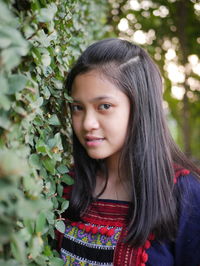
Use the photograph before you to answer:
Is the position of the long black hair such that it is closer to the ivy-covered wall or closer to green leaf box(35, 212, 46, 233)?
the ivy-covered wall

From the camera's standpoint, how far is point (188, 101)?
3936 mm

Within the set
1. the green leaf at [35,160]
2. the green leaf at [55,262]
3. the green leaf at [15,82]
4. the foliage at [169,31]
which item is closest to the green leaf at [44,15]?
the green leaf at [15,82]

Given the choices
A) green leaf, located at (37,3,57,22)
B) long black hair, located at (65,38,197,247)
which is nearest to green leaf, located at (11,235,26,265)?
green leaf, located at (37,3,57,22)

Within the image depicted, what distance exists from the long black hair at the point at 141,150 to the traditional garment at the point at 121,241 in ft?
0.11

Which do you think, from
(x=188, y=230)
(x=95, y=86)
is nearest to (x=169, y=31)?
(x=95, y=86)

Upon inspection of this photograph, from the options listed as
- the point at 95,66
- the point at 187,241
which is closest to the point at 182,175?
the point at 187,241

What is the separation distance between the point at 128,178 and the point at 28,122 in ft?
2.38

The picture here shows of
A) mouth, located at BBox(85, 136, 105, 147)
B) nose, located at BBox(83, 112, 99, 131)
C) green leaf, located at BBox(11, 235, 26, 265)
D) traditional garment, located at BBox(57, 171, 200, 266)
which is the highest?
nose, located at BBox(83, 112, 99, 131)

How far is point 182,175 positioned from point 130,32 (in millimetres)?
2266

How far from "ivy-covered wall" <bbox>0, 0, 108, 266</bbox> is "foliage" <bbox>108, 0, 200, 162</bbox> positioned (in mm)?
1918

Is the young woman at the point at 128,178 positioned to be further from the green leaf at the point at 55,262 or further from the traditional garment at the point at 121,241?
the green leaf at the point at 55,262

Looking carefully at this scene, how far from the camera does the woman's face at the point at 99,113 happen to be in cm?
123

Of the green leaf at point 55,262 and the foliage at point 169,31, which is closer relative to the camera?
the green leaf at point 55,262

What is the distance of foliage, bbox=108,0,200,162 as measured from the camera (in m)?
3.11
